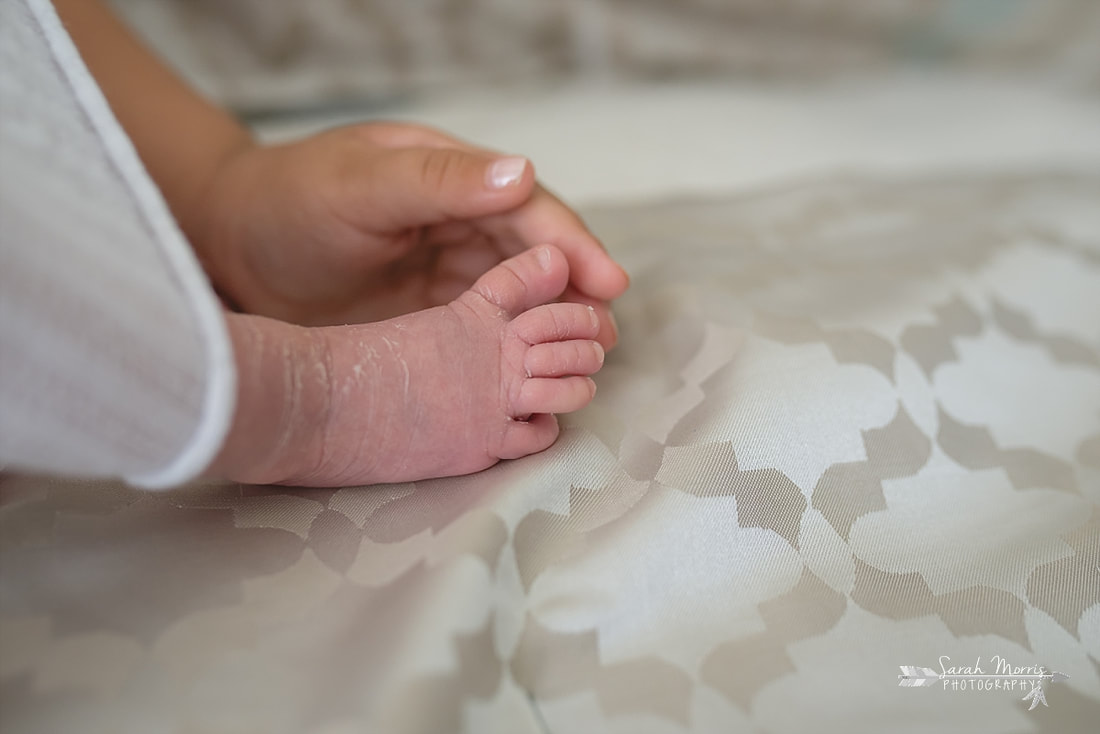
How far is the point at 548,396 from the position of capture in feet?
1.46

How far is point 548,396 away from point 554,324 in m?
0.04

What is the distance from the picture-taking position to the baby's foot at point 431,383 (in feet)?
1.31

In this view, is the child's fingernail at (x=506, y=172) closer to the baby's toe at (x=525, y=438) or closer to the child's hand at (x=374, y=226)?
the child's hand at (x=374, y=226)

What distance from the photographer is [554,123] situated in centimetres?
91

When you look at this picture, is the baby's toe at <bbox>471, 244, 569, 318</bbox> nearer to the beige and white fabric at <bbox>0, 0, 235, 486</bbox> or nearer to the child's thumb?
the child's thumb

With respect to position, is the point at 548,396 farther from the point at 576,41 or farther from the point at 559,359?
the point at 576,41

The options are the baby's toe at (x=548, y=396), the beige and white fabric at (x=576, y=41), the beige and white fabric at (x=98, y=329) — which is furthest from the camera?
the beige and white fabric at (x=576, y=41)

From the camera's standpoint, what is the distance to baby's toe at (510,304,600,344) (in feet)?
1.50

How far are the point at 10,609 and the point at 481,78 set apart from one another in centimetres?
76

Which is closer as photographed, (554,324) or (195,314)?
(195,314)

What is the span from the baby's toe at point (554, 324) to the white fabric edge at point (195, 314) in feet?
0.55

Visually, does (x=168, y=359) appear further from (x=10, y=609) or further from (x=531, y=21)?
(x=531, y=21)

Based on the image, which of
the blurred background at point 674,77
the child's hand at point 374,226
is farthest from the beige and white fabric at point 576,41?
the child's hand at point 374,226

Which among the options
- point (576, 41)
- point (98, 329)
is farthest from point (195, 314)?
point (576, 41)
